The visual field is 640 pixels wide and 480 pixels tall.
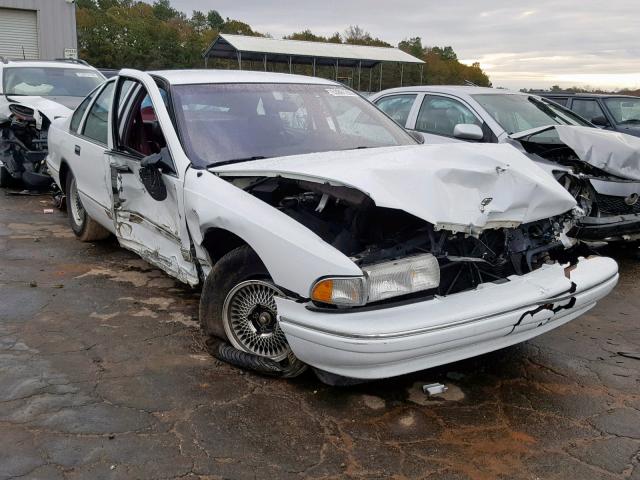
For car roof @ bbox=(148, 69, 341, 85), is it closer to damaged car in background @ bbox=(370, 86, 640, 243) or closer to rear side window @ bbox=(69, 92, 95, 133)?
rear side window @ bbox=(69, 92, 95, 133)

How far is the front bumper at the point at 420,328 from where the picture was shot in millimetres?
2723

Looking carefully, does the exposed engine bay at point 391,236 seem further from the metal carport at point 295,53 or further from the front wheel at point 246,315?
the metal carport at point 295,53

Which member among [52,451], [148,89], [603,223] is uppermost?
[148,89]

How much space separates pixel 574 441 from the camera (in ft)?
9.29

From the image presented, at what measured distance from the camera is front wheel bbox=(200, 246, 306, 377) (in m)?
3.24

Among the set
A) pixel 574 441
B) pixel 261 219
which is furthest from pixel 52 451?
pixel 574 441

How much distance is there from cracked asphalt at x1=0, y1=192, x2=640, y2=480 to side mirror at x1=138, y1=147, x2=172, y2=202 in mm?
885

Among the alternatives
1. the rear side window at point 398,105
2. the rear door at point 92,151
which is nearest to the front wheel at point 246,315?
the rear door at point 92,151

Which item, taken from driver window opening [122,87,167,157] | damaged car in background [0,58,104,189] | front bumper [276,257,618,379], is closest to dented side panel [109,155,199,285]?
driver window opening [122,87,167,157]

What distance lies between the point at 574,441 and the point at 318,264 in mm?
1430

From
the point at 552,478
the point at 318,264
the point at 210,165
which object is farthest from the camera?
the point at 210,165

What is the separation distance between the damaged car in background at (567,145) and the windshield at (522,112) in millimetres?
13

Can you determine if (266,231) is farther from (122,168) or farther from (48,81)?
(48,81)

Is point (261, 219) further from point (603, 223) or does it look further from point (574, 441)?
point (603, 223)
